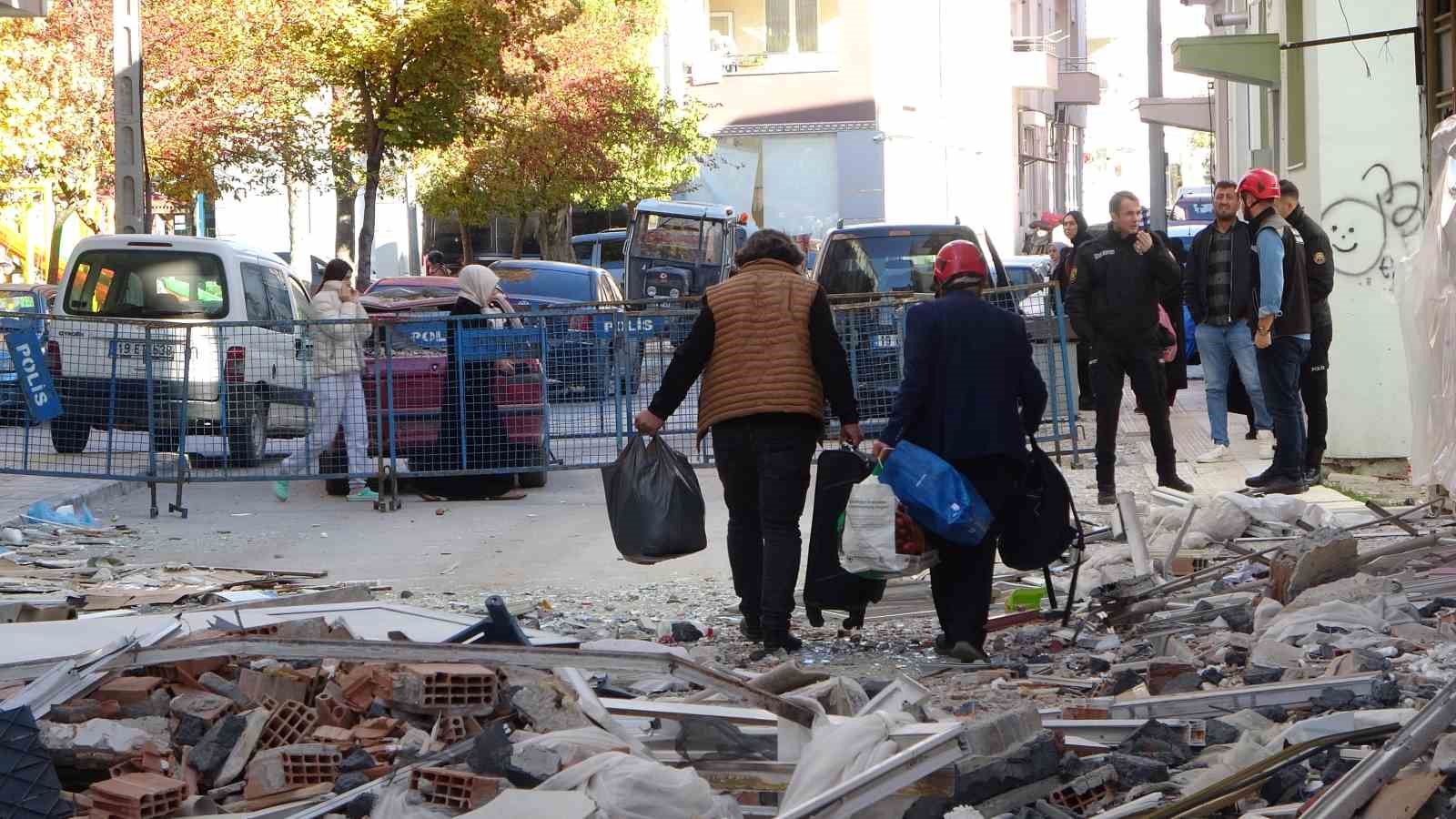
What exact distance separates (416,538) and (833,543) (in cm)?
455

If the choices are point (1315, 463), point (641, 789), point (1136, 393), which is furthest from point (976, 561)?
point (1315, 463)

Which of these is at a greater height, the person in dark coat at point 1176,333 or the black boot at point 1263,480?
the person in dark coat at point 1176,333

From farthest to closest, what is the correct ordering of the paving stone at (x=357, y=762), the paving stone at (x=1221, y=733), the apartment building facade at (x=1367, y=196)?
the apartment building facade at (x=1367, y=196) → the paving stone at (x=1221, y=733) → the paving stone at (x=357, y=762)

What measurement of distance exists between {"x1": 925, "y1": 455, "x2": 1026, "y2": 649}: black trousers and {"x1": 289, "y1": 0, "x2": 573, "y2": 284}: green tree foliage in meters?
20.7

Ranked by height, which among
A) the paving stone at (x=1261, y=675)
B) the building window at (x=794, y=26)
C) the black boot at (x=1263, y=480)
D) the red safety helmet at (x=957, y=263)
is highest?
the building window at (x=794, y=26)

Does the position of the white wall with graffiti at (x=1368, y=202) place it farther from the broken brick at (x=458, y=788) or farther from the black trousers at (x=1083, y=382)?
the broken brick at (x=458, y=788)

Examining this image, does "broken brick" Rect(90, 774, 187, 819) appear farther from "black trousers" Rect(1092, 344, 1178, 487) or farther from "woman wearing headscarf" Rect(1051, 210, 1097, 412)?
"woman wearing headscarf" Rect(1051, 210, 1097, 412)

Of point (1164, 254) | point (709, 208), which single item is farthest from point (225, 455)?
point (709, 208)

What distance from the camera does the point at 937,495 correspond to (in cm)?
693

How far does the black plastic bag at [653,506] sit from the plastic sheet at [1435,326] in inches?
136

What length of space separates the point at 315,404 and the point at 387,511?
2.84ft

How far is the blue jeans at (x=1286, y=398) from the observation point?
37.4ft

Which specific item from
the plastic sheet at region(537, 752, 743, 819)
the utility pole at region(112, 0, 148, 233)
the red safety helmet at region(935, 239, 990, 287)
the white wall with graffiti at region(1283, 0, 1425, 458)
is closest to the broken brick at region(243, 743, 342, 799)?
the plastic sheet at region(537, 752, 743, 819)

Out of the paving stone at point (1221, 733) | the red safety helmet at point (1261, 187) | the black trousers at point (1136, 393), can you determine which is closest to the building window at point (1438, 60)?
the red safety helmet at point (1261, 187)
